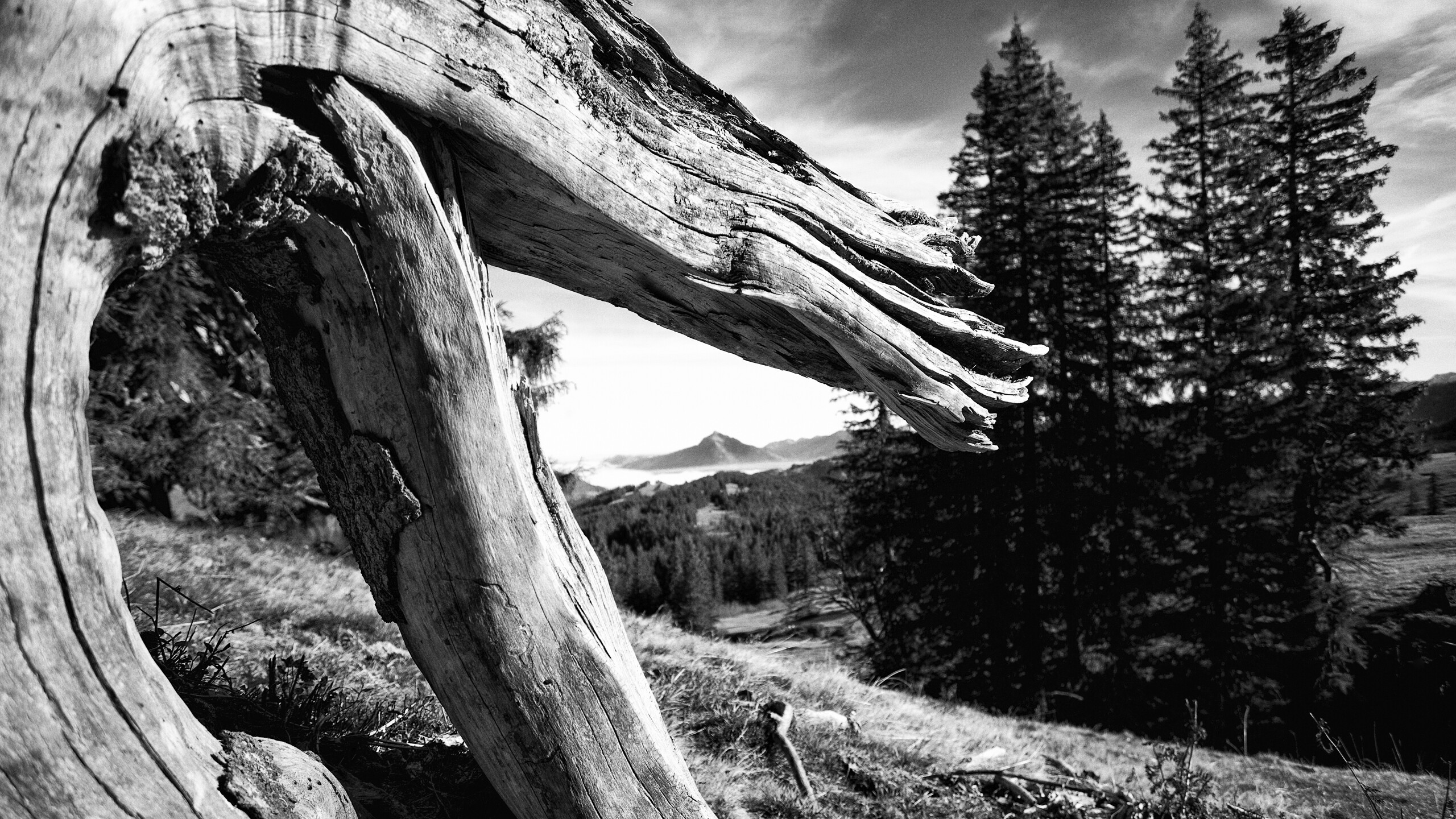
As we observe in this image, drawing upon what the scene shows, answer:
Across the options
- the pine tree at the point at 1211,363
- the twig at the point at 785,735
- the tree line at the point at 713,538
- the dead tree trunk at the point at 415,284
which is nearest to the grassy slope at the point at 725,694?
the twig at the point at 785,735

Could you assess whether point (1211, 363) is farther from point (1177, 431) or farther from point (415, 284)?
point (415, 284)

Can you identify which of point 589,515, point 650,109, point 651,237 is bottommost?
point 589,515

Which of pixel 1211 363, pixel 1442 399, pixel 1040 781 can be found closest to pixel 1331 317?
pixel 1211 363

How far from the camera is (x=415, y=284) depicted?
72.1 inches

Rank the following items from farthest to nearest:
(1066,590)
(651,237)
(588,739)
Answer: (1066,590) → (651,237) → (588,739)

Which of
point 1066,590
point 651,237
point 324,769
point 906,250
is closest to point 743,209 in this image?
point 651,237

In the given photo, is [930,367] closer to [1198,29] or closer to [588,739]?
[588,739]

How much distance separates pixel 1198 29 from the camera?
2084 centimetres

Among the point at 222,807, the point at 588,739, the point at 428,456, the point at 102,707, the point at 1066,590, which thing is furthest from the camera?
the point at 1066,590

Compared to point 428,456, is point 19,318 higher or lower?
higher

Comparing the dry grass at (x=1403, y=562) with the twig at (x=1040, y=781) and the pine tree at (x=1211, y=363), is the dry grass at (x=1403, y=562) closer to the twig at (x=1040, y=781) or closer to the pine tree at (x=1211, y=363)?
the pine tree at (x=1211, y=363)

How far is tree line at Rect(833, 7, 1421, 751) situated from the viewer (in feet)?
61.0

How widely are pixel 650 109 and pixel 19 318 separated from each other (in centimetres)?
162

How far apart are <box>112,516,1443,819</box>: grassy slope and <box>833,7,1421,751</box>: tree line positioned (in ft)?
38.9
